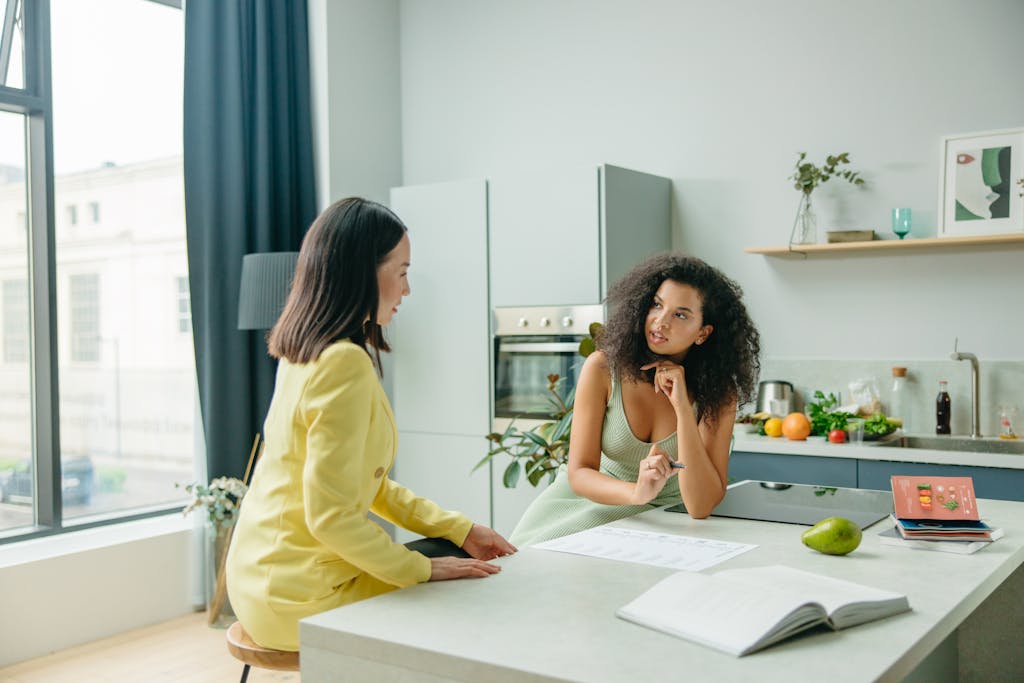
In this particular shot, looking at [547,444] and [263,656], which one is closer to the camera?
[263,656]

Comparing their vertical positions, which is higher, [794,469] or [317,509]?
[317,509]

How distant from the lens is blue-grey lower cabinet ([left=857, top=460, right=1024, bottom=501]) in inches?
119

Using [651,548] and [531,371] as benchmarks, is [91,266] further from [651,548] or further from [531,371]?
[651,548]

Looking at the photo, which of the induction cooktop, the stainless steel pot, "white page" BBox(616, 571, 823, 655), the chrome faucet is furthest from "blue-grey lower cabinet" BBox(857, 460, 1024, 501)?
"white page" BBox(616, 571, 823, 655)

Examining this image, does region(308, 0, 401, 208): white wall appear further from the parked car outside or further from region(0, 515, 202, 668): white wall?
region(0, 515, 202, 668): white wall

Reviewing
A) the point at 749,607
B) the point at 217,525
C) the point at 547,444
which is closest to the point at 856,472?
the point at 547,444

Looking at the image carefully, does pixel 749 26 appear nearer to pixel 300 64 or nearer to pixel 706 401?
pixel 300 64

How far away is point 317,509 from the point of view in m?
1.57

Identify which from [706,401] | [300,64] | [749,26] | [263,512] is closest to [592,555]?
[263,512]

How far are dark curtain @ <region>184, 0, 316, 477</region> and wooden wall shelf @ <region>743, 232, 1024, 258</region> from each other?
211 cm

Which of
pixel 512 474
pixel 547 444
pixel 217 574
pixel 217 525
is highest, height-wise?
pixel 547 444

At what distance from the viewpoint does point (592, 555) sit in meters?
1.69

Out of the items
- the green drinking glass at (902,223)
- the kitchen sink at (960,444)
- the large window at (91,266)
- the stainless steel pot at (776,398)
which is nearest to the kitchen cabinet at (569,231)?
the stainless steel pot at (776,398)

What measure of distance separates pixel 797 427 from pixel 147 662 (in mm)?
2480
